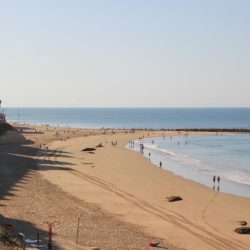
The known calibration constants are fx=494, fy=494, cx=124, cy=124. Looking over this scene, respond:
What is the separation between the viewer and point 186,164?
64.3 m

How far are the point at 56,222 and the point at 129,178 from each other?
21.4m

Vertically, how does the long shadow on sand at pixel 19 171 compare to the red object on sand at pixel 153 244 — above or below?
above

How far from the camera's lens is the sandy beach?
25.1 metres

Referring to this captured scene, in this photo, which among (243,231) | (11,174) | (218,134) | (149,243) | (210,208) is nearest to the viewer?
(149,243)

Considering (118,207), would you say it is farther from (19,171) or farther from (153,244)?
(19,171)

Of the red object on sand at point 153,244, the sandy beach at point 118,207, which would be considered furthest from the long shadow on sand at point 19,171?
the red object on sand at point 153,244

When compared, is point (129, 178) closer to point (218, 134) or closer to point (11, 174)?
point (11, 174)

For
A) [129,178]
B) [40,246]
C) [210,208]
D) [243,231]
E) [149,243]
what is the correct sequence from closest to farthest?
[40,246] → [149,243] → [243,231] → [210,208] → [129,178]

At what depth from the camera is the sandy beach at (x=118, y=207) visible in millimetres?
25109

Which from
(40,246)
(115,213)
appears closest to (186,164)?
(115,213)

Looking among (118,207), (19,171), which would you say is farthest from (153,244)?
(19,171)

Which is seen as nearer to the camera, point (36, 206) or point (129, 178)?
point (36, 206)

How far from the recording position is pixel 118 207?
33.2 meters

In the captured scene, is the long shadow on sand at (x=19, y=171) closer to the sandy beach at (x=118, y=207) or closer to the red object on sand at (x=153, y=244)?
the sandy beach at (x=118, y=207)
